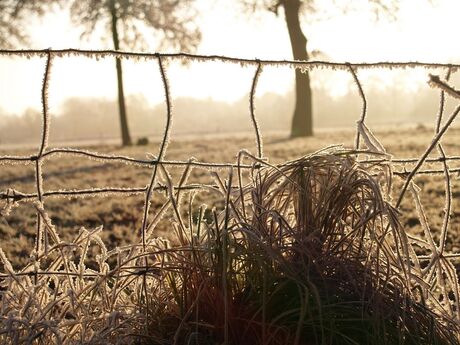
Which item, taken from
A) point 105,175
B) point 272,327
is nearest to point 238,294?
point 272,327

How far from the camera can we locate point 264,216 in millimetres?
1811

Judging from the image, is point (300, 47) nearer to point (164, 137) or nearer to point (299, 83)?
point (299, 83)

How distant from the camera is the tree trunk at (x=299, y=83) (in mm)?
20188

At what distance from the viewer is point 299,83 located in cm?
2044

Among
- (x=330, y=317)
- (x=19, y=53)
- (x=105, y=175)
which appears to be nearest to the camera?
(x=330, y=317)

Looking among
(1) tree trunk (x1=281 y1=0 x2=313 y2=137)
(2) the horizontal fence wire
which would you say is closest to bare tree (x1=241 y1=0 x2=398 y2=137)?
(1) tree trunk (x1=281 y1=0 x2=313 y2=137)

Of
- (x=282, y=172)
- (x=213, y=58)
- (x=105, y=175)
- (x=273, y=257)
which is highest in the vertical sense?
(x=213, y=58)

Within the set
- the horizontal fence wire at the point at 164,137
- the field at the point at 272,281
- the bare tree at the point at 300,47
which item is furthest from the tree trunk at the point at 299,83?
the field at the point at 272,281

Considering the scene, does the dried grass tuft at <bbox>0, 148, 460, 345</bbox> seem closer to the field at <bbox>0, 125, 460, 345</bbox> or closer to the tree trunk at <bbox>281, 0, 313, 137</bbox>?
the field at <bbox>0, 125, 460, 345</bbox>

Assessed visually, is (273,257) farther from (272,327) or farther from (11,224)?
(11,224)

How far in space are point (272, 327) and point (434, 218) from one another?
3732 millimetres

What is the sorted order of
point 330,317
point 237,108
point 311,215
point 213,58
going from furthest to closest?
point 237,108, point 213,58, point 311,215, point 330,317

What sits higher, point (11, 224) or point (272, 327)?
point (272, 327)

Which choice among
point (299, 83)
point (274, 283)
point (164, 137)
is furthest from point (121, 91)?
point (274, 283)
